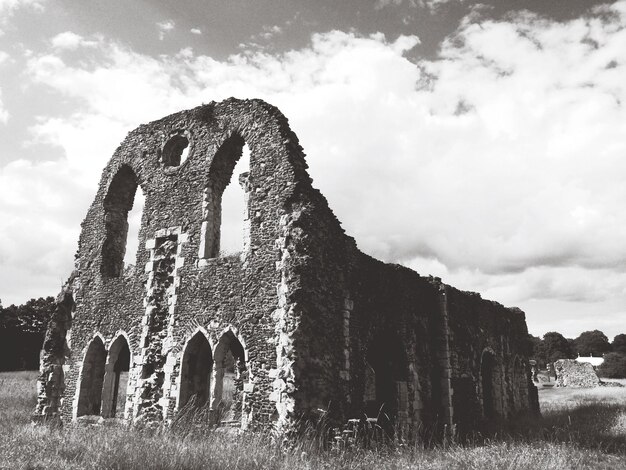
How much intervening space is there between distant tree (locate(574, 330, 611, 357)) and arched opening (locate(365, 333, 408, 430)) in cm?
10571

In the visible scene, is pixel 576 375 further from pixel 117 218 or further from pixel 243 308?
pixel 117 218

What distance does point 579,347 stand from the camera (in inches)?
4028

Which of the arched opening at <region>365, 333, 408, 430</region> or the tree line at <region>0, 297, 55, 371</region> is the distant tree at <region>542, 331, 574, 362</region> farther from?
the arched opening at <region>365, 333, 408, 430</region>

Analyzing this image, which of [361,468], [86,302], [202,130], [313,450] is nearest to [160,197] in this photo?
[202,130]

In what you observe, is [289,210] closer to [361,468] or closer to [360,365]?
[360,365]

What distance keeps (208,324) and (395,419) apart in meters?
4.98

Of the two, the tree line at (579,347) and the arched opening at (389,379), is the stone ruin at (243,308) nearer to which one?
the arched opening at (389,379)

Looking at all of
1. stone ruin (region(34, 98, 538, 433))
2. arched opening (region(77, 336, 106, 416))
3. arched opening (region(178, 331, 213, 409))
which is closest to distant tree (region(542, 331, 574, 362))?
stone ruin (region(34, 98, 538, 433))

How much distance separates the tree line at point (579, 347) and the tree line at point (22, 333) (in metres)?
66.5

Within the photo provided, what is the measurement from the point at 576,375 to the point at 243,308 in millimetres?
41423

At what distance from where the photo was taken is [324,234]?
982 cm

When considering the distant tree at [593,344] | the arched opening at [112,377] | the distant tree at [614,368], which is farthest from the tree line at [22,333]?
the distant tree at [593,344]

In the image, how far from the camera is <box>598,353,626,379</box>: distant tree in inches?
2529

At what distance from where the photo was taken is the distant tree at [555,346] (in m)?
89.7
